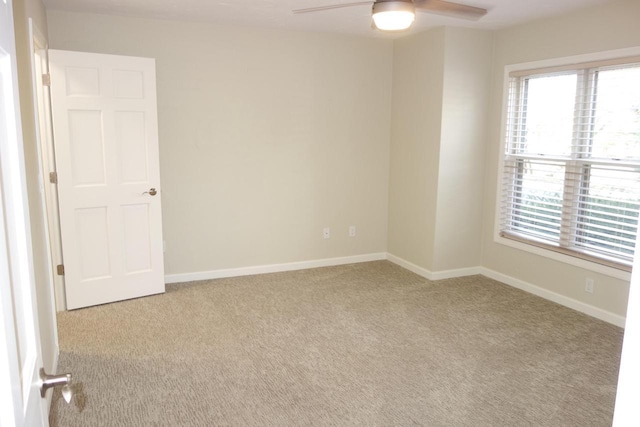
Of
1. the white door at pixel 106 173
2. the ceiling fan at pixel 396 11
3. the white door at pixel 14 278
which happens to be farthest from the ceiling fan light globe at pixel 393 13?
the white door at pixel 106 173

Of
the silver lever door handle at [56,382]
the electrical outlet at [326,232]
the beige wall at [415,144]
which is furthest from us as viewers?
the electrical outlet at [326,232]

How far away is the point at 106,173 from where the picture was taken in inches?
159

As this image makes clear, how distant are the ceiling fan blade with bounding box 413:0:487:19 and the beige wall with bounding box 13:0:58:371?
7.04 feet

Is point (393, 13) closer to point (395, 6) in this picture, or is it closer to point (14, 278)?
point (395, 6)

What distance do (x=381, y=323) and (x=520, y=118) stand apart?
2.43m

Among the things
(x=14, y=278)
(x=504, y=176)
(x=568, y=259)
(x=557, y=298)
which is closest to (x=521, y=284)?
(x=557, y=298)

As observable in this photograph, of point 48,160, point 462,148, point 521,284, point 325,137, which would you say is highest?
point 325,137

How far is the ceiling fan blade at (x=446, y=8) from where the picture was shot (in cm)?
277

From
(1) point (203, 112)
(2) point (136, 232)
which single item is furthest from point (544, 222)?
(2) point (136, 232)

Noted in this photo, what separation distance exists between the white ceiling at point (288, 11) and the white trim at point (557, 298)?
2417 millimetres

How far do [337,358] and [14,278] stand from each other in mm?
2612

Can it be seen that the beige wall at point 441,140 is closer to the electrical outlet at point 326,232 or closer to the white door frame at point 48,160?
the electrical outlet at point 326,232

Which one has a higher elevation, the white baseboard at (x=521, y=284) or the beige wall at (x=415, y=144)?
the beige wall at (x=415, y=144)

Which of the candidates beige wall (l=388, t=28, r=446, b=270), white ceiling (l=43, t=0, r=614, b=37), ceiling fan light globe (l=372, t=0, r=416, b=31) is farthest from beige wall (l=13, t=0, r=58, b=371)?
beige wall (l=388, t=28, r=446, b=270)
